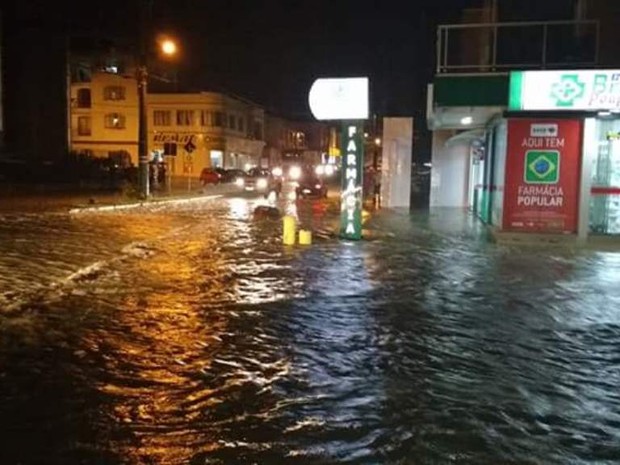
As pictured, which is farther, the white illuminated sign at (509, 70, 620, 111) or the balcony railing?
the balcony railing

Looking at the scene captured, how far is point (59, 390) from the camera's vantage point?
21.2ft

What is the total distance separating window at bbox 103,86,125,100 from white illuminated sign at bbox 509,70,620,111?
2456 inches

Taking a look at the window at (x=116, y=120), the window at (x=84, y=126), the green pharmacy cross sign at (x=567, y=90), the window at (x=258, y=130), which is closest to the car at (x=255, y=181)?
the window at (x=116, y=120)

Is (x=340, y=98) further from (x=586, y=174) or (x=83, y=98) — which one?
(x=83, y=98)

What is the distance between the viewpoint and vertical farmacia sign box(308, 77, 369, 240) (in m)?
18.4

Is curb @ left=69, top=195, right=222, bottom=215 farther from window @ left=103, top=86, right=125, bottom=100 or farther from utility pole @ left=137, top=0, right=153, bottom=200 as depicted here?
window @ left=103, top=86, right=125, bottom=100

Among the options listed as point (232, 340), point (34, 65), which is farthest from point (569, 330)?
point (34, 65)

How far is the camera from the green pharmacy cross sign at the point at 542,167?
18625 mm

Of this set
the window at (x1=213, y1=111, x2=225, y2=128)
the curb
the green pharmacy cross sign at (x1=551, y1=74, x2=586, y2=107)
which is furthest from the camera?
the window at (x1=213, y1=111, x2=225, y2=128)

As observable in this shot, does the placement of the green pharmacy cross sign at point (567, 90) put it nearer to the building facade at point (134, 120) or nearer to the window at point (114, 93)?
the building facade at point (134, 120)

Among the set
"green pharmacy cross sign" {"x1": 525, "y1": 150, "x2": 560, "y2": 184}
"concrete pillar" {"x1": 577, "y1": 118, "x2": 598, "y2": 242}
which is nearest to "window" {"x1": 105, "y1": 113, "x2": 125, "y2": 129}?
"green pharmacy cross sign" {"x1": 525, "y1": 150, "x2": 560, "y2": 184}

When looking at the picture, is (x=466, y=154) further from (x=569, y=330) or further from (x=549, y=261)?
(x=569, y=330)

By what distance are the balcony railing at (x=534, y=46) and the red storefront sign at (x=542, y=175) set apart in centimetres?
166

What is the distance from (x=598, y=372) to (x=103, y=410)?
477cm
